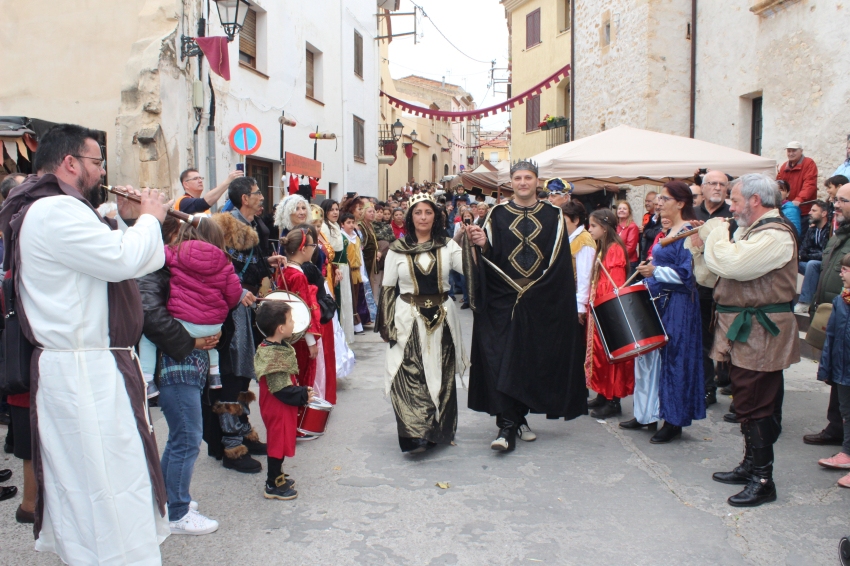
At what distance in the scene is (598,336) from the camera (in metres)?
5.41

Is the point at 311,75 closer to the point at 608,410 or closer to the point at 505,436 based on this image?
the point at 608,410

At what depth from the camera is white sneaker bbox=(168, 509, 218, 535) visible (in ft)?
Answer: 11.1

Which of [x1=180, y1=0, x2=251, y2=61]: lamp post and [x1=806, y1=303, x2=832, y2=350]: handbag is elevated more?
[x1=180, y1=0, x2=251, y2=61]: lamp post

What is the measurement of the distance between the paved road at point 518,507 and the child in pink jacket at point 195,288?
0.96m

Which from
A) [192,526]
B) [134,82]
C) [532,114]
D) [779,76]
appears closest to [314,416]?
[192,526]

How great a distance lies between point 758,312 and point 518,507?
1.69 meters

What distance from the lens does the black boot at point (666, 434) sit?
4750 millimetres

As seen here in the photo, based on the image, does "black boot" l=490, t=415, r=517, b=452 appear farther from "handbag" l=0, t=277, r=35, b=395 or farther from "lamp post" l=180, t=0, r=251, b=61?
"lamp post" l=180, t=0, r=251, b=61

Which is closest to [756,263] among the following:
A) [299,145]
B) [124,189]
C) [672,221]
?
[672,221]

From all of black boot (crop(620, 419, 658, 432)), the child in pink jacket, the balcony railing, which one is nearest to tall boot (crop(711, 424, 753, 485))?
black boot (crop(620, 419, 658, 432))

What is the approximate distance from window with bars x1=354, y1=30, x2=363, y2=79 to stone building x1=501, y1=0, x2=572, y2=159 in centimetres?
587

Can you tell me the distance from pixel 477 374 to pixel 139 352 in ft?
7.66

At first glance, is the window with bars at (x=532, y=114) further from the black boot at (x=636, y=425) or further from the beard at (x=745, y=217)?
the beard at (x=745, y=217)

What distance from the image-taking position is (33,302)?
246cm
